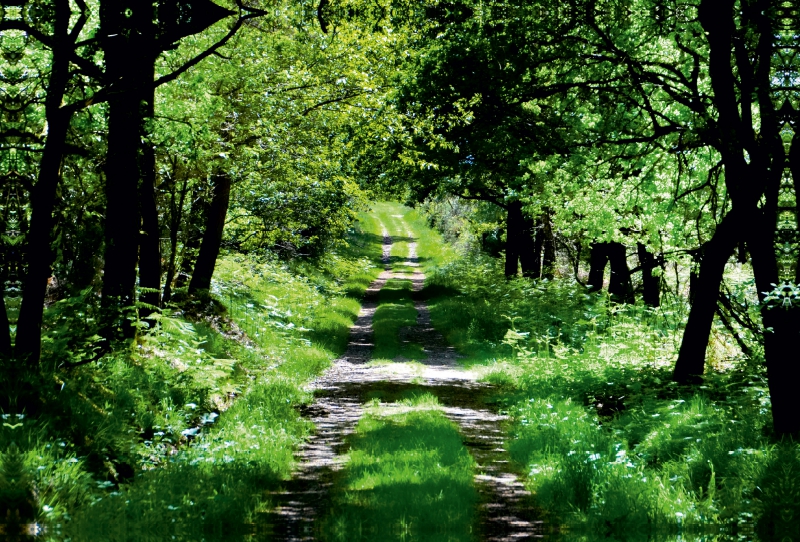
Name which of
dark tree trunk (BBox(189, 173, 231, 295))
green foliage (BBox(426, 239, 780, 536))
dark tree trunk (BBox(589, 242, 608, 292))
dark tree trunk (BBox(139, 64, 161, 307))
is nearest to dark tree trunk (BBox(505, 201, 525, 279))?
dark tree trunk (BBox(589, 242, 608, 292))

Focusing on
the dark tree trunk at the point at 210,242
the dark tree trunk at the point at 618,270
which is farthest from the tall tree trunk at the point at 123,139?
the dark tree trunk at the point at 618,270

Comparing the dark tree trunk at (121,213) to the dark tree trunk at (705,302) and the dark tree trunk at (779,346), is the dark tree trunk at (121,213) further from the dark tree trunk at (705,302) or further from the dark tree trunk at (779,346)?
the dark tree trunk at (705,302)

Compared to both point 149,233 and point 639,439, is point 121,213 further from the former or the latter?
point 639,439

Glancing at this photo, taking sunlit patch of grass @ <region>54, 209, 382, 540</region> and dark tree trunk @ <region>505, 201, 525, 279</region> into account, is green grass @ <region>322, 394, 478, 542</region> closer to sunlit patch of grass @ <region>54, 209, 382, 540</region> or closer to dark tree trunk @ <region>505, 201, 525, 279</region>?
sunlit patch of grass @ <region>54, 209, 382, 540</region>

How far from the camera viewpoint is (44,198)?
22.1 feet

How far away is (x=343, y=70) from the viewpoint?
633 inches

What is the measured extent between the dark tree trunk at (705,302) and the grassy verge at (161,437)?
6.17 metres

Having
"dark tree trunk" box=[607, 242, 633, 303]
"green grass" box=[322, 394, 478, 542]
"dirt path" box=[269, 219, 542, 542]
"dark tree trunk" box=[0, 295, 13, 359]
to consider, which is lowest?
"dirt path" box=[269, 219, 542, 542]

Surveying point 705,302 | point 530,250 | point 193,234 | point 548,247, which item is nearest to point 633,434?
point 705,302

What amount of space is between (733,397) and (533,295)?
Result: 41.3 feet

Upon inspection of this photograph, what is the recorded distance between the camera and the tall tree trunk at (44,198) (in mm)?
6742

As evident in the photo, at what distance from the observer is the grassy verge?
5.37 meters

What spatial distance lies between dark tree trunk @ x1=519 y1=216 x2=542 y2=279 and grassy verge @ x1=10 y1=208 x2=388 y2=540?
1496cm

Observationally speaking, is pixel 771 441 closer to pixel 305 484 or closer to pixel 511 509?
pixel 511 509
